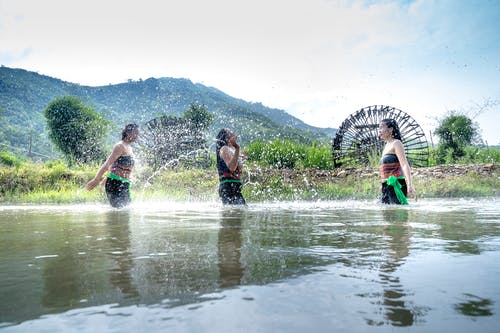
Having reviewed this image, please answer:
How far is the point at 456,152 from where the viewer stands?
25.8 metres

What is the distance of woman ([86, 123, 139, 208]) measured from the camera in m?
7.13

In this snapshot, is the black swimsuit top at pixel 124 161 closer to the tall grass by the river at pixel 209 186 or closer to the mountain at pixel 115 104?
the tall grass by the river at pixel 209 186

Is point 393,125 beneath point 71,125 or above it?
beneath

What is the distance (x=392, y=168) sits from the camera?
7.21m

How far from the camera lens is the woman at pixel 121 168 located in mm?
7133

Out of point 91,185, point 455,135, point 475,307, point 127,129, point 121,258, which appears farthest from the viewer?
point 455,135

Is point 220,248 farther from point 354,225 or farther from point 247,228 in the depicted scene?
point 354,225

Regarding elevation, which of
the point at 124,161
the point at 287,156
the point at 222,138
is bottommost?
the point at 124,161

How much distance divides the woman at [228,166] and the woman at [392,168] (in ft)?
7.76

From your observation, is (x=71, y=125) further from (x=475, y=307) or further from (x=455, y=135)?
(x=475, y=307)

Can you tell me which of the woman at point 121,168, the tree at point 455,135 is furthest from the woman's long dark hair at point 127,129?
the tree at point 455,135

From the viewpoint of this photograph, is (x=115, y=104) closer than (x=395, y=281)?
No

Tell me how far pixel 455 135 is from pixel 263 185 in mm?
20117

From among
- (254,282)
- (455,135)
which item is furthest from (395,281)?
(455,135)
